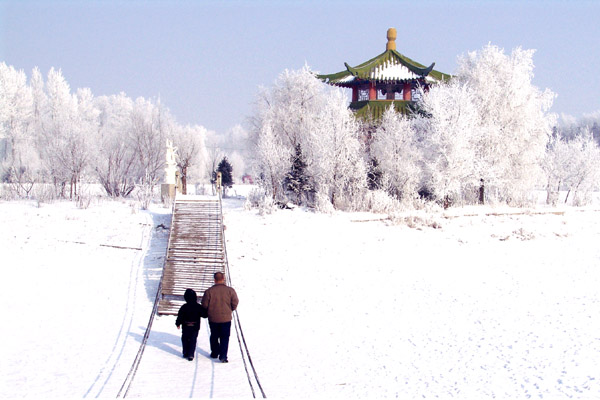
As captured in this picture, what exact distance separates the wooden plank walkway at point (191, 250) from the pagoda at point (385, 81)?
15.0 m

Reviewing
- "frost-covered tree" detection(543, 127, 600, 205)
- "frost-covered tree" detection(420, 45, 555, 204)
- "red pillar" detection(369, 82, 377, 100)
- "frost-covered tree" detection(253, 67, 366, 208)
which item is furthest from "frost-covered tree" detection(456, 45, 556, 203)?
"frost-covered tree" detection(543, 127, 600, 205)

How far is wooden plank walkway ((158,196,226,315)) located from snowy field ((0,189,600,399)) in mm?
698

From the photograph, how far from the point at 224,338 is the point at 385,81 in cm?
2577

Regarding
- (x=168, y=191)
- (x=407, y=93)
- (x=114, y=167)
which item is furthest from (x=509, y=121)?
(x=114, y=167)

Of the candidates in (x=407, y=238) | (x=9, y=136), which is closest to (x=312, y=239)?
(x=407, y=238)

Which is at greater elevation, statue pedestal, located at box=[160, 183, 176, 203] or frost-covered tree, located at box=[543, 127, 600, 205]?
frost-covered tree, located at box=[543, 127, 600, 205]

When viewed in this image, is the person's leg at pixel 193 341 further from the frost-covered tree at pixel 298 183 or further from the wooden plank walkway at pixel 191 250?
the frost-covered tree at pixel 298 183

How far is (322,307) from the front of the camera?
13.6m

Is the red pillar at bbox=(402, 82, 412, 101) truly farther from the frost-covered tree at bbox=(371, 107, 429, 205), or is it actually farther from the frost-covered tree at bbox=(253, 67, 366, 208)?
the frost-covered tree at bbox=(253, 67, 366, 208)

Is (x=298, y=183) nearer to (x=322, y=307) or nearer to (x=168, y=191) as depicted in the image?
(x=168, y=191)

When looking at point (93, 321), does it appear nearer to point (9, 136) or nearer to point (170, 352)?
point (170, 352)

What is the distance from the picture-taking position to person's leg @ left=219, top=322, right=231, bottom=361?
28.7ft

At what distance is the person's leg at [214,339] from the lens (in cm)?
878

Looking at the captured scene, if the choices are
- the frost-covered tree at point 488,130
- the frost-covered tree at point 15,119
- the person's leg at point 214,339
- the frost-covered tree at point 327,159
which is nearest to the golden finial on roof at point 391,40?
the frost-covered tree at point 488,130
